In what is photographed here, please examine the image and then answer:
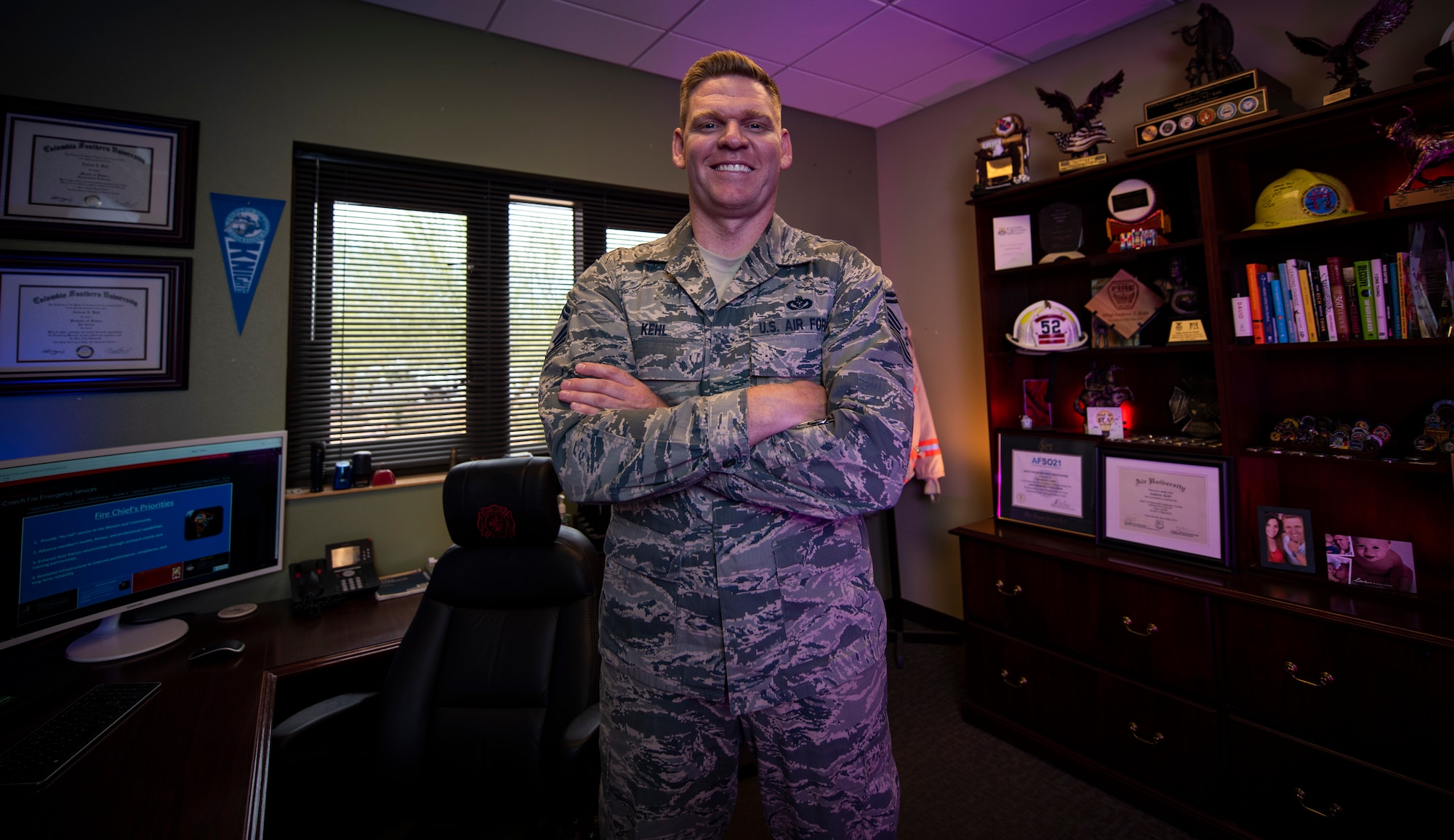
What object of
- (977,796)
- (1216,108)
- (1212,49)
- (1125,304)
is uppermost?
(1212,49)

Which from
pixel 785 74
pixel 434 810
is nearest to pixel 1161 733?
pixel 434 810

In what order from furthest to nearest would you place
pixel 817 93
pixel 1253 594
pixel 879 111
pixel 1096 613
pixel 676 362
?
pixel 879 111 → pixel 817 93 → pixel 1096 613 → pixel 1253 594 → pixel 676 362

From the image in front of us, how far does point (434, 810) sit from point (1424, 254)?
2859 millimetres

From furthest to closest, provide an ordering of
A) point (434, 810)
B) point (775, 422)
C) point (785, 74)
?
point (785, 74) < point (434, 810) < point (775, 422)

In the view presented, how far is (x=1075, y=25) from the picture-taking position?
242 centimetres

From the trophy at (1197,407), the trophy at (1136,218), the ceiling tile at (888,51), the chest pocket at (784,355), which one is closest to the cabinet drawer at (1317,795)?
the trophy at (1197,407)

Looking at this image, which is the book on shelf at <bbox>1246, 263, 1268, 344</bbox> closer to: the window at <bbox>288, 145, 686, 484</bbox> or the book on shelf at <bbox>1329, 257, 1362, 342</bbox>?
the book on shelf at <bbox>1329, 257, 1362, 342</bbox>

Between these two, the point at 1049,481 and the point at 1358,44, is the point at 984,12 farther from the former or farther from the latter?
the point at 1049,481

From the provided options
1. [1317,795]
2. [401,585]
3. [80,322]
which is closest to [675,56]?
[80,322]

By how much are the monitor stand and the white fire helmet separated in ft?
9.39

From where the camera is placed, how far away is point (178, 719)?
1.22 m

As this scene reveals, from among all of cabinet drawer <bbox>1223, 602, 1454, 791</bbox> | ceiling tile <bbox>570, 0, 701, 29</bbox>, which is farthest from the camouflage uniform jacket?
ceiling tile <bbox>570, 0, 701, 29</bbox>

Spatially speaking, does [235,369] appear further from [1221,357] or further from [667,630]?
[1221,357]

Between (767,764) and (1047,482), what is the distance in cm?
175
